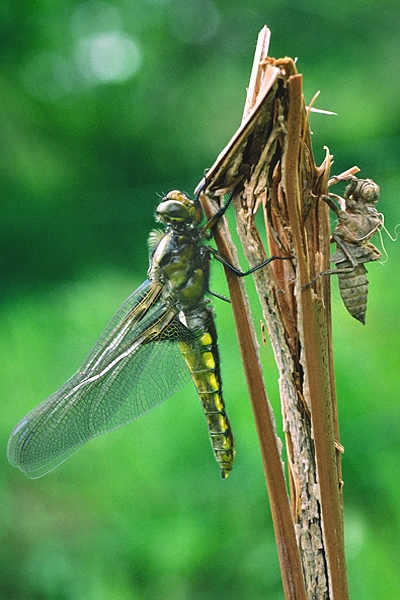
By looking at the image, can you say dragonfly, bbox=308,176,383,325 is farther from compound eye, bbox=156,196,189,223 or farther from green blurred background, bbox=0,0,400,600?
green blurred background, bbox=0,0,400,600

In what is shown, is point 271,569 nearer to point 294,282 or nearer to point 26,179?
point 294,282

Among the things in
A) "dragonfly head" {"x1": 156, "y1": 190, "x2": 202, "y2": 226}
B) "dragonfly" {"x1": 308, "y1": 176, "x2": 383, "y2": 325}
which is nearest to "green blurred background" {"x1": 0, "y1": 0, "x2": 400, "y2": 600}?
"dragonfly head" {"x1": 156, "y1": 190, "x2": 202, "y2": 226}

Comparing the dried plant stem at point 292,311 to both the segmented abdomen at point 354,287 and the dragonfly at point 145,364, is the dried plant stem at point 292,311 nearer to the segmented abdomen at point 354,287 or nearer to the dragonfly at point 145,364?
the segmented abdomen at point 354,287

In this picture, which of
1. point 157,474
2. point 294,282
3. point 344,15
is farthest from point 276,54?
point 294,282

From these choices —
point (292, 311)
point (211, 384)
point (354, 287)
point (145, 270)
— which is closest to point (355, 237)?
point (354, 287)

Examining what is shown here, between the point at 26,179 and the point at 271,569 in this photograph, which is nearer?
the point at 271,569

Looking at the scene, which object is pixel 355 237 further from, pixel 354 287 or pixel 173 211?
pixel 173 211

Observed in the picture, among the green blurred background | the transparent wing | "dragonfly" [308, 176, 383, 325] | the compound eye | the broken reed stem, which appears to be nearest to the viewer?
the broken reed stem
